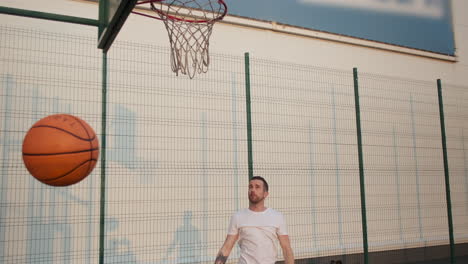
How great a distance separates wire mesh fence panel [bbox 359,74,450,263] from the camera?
26.2 feet

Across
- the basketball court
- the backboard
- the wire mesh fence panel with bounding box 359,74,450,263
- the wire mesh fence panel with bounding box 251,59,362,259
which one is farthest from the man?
the wire mesh fence panel with bounding box 359,74,450,263

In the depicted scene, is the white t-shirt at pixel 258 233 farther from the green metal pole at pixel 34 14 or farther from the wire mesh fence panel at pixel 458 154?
the wire mesh fence panel at pixel 458 154

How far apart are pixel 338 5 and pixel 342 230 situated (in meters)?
4.40

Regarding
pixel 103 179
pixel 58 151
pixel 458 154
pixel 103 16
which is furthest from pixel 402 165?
pixel 58 151

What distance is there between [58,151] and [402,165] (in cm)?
664

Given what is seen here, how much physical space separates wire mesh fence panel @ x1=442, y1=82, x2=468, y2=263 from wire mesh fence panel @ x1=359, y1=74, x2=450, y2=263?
257 millimetres

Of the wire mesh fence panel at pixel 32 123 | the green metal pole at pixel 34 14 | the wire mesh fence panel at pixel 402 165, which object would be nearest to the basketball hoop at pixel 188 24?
the green metal pole at pixel 34 14

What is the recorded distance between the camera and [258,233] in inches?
129

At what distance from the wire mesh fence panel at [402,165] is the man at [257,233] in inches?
193

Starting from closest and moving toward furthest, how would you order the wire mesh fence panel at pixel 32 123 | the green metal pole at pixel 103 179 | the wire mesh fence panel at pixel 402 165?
1. the green metal pole at pixel 103 179
2. the wire mesh fence panel at pixel 32 123
3. the wire mesh fence panel at pixel 402 165

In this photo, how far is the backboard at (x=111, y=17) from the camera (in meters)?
3.57

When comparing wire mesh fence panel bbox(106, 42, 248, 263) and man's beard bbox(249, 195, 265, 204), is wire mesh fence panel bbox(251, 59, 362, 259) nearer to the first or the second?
wire mesh fence panel bbox(106, 42, 248, 263)

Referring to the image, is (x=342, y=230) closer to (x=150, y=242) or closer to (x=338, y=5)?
(x=150, y=242)

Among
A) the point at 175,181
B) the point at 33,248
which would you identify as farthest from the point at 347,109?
the point at 33,248
